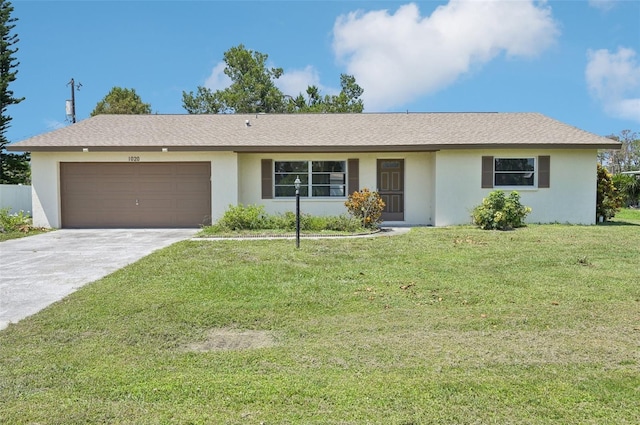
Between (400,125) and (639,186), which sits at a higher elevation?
(400,125)

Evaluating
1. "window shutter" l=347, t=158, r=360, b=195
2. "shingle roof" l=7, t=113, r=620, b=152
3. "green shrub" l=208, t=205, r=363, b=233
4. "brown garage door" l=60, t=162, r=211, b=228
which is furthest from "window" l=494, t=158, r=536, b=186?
"brown garage door" l=60, t=162, r=211, b=228

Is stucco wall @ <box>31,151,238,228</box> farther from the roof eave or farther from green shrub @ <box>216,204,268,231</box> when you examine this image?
green shrub @ <box>216,204,268,231</box>

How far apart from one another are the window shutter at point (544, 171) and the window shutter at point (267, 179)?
886 cm

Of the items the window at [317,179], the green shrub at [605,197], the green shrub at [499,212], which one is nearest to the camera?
the green shrub at [499,212]

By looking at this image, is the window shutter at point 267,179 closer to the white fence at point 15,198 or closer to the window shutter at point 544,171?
the window shutter at point 544,171

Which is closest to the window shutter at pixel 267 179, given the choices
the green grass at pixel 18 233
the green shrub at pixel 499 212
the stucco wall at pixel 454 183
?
the stucco wall at pixel 454 183

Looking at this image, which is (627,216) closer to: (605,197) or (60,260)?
(605,197)

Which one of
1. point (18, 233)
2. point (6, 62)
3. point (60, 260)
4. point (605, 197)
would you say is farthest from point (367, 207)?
point (6, 62)

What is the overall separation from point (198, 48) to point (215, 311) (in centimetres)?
2294

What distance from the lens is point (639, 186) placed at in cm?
2270

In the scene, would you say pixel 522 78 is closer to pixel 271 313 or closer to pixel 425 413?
pixel 271 313

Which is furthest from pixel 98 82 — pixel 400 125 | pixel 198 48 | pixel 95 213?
pixel 400 125

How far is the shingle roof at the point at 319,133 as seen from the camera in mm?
14516

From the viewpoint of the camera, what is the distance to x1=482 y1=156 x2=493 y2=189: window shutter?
14.9m
